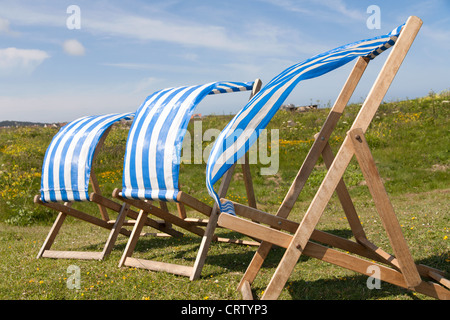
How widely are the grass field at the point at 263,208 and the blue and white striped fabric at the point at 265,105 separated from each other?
126 cm

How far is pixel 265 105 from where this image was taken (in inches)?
127

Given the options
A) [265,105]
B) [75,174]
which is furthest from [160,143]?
[75,174]

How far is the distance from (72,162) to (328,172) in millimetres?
3621

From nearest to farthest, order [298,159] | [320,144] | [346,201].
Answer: [320,144] → [346,201] → [298,159]

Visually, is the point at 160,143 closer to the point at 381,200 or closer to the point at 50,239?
the point at 381,200

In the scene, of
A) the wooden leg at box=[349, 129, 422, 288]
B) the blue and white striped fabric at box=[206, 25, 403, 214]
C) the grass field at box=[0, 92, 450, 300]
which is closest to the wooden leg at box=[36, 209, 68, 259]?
the grass field at box=[0, 92, 450, 300]

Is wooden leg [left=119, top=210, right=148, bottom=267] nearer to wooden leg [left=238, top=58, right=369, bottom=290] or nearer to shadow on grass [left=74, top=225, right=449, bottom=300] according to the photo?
shadow on grass [left=74, top=225, right=449, bottom=300]

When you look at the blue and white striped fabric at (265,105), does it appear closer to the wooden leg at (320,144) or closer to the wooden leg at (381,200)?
the wooden leg at (320,144)

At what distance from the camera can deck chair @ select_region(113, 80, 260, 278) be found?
4.13m

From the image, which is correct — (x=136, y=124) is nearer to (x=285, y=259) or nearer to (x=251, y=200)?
(x=251, y=200)

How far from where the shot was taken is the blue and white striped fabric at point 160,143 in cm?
413

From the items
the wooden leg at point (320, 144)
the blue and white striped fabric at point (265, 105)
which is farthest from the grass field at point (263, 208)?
the blue and white striped fabric at point (265, 105)
